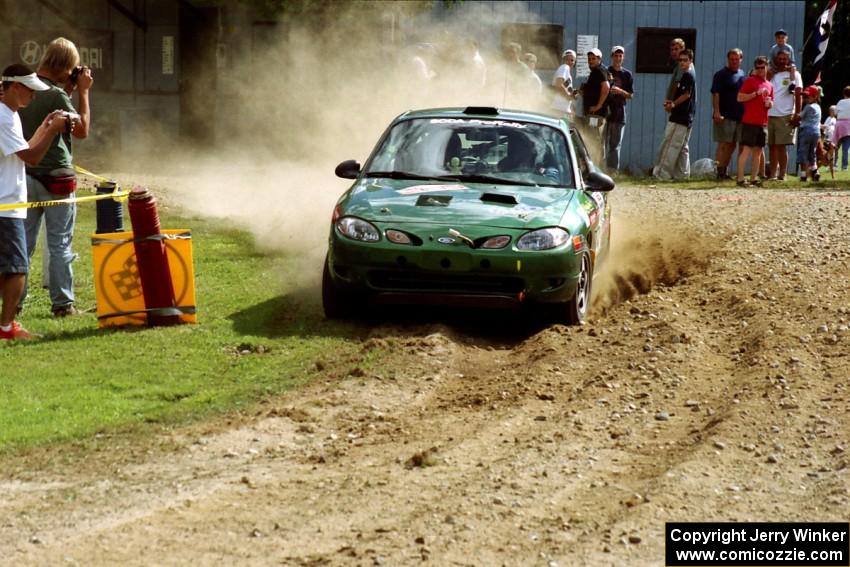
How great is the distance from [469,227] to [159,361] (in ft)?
8.09

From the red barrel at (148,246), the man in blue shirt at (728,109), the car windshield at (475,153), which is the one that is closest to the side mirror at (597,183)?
the car windshield at (475,153)

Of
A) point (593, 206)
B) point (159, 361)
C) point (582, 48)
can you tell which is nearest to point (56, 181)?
point (159, 361)

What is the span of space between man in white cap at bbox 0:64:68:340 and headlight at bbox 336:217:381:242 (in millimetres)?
2134

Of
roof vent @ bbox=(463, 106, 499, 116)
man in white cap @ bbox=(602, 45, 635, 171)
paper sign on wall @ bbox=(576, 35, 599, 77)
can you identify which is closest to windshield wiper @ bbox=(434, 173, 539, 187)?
roof vent @ bbox=(463, 106, 499, 116)

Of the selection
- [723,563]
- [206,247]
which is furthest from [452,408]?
[206,247]

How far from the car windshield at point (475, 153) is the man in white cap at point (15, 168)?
9.17 feet

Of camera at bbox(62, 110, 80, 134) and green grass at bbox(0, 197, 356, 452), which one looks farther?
camera at bbox(62, 110, 80, 134)

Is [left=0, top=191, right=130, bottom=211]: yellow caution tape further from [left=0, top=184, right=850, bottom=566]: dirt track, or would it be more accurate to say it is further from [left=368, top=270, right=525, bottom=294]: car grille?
[left=0, top=184, right=850, bottom=566]: dirt track

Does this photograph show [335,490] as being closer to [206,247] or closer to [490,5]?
[206,247]

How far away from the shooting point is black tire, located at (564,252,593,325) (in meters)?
10.7

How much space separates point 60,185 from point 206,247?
4.69m

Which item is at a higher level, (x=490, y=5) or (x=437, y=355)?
(x=490, y=5)

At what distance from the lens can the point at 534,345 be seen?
33.1 feet

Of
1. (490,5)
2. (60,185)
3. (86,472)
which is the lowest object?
(86,472)
